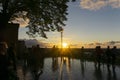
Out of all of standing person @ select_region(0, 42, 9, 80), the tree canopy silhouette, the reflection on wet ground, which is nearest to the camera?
standing person @ select_region(0, 42, 9, 80)

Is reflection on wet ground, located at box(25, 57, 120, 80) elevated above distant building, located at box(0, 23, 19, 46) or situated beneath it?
elevated above

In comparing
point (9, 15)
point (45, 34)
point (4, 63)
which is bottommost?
point (45, 34)

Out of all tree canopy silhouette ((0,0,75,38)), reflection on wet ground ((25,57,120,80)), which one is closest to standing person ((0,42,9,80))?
reflection on wet ground ((25,57,120,80))

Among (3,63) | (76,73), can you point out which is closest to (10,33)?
(76,73)

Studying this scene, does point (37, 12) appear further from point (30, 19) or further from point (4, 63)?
point (4, 63)

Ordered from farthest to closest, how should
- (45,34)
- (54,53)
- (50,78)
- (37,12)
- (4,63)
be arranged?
(54,53) < (45,34) < (37,12) < (50,78) < (4,63)

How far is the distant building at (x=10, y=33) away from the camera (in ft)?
146

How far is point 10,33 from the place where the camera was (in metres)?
46.7

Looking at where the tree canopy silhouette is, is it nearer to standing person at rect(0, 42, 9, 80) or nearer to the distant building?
the distant building

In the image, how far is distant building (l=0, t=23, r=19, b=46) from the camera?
44.5 meters

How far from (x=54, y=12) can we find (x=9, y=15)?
18.7 feet

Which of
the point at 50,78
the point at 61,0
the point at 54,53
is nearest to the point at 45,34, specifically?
the point at 61,0

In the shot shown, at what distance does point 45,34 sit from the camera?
137 feet

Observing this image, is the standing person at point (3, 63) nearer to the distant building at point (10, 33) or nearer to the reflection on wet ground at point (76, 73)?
the reflection on wet ground at point (76, 73)
